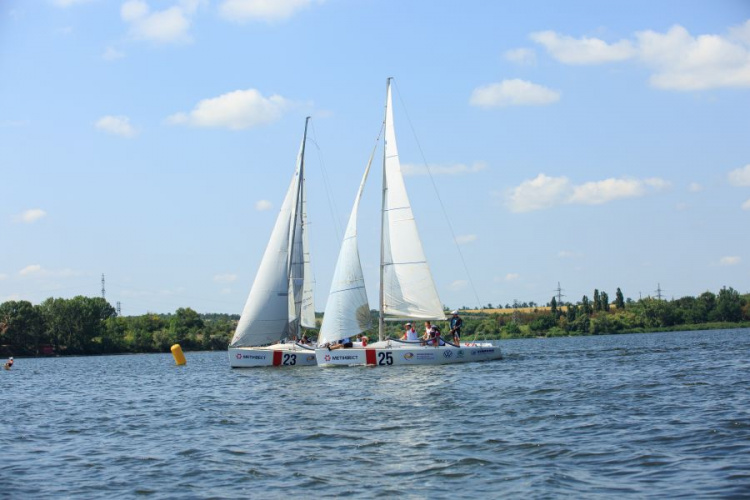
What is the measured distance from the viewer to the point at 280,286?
4750cm

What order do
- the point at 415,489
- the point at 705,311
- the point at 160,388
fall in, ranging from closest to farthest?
the point at 415,489 < the point at 160,388 < the point at 705,311

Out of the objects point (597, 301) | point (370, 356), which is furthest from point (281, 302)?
point (597, 301)

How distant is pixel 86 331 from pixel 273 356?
276ft

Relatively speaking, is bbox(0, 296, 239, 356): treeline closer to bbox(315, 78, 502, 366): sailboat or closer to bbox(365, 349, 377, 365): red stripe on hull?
bbox(315, 78, 502, 366): sailboat

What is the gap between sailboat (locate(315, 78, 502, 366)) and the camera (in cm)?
4172

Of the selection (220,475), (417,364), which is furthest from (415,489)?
(417,364)

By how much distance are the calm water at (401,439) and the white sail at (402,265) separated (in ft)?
26.1

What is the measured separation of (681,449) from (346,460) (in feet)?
22.5

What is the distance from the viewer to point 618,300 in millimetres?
193750

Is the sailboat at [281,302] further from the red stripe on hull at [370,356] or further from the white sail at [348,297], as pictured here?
the red stripe on hull at [370,356]

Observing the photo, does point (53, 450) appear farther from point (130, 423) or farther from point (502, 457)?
point (502, 457)

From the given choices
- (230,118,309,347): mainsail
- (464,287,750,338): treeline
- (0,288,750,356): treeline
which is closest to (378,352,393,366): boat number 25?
(230,118,309,347): mainsail

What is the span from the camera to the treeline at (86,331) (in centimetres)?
11419

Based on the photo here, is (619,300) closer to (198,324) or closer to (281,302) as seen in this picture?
(198,324)
